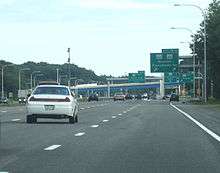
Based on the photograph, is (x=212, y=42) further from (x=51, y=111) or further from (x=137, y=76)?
(x=51, y=111)

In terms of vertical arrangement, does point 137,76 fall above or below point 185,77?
above

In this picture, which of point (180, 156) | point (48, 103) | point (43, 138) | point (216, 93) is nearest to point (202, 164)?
point (180, 156)

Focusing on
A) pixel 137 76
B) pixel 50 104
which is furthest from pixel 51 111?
pixel 137 76

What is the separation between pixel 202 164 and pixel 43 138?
7.76 metres

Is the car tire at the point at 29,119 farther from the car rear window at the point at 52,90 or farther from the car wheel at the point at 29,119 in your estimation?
the car rear window at the point at 52,90

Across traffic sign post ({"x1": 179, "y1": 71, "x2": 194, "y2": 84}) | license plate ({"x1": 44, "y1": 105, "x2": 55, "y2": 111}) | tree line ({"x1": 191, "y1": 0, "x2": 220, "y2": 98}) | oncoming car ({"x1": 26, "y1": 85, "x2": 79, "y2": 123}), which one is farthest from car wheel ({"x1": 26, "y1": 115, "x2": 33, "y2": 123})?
traffic sign post ({"x1": 179, "y1": 71, "x2": 194, "y2": 84})

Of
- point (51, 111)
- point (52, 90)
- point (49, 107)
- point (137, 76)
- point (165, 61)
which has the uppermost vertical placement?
point (165, 61)

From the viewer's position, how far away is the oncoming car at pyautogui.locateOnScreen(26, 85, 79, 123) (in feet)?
98.6

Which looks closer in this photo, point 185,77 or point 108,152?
point 108,152

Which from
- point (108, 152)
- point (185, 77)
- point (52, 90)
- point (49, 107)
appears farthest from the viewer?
point (185, 77)

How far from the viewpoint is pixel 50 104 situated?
30172mm

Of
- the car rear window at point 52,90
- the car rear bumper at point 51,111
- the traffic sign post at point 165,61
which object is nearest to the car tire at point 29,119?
the car rear bumper at point 51,111

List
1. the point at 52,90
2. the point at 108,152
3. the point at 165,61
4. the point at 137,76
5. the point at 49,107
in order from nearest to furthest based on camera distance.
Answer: the point at 108,152 → the point at 49,107 → the point at 52,90 → the point at 165,61 → the point at 137,76

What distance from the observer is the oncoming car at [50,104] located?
30.1m
